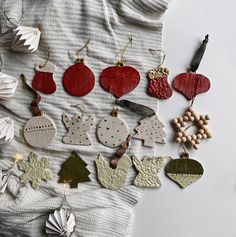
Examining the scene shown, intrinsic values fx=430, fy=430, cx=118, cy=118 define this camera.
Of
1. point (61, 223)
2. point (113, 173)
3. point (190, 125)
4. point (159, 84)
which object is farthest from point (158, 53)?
point (61, 223)

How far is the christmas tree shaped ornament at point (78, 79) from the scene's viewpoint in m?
1.03

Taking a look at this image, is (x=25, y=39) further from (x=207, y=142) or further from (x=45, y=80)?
(x=207, y=142)

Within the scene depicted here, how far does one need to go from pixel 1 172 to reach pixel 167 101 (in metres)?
0.43

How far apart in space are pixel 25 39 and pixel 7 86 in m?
0.12

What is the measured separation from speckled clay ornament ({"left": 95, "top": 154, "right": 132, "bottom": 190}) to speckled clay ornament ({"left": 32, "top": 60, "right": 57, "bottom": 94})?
21cm

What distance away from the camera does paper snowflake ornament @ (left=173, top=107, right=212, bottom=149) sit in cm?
103

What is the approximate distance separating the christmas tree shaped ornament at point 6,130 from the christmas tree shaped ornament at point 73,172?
0.14 m

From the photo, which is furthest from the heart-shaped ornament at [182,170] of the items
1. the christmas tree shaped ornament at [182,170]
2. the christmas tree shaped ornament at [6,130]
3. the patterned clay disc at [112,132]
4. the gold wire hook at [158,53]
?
the christmas tree shaped ornament at [6,130]

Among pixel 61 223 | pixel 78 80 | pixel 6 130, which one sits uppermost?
pixel 78 80

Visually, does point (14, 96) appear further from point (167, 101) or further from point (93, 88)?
point (167, 101)

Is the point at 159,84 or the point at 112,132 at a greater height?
the point at 159,84

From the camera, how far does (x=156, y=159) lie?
40.5 inches

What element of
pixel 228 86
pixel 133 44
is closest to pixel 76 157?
pixel 133 44

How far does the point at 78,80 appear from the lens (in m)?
1.03
